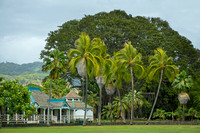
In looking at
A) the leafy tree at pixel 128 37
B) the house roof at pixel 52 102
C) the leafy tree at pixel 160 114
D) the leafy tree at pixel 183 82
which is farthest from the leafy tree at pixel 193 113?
the house roof at pixel 52 102

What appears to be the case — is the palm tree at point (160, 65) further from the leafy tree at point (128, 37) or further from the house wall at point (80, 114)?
the house wall at point (80, 114)

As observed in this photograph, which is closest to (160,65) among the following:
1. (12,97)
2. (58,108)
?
(58,108)

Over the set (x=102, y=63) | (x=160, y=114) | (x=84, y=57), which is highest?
(x=84, y=57)

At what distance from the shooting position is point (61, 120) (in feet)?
183

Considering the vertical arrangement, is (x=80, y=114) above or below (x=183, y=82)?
below

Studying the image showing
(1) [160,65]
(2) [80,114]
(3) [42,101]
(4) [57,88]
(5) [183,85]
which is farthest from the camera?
(4) [57,88]

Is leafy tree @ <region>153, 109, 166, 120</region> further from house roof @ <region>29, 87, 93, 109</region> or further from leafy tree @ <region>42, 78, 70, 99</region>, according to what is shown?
leafy tree @ <region>42, 78, 70, 99</region>

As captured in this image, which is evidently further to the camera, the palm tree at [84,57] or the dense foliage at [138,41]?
the dense foliage at [138,41]

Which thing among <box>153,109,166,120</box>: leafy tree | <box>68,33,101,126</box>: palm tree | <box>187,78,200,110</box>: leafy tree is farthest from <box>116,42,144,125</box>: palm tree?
<box>153,109,166,120</box>: leafy tree

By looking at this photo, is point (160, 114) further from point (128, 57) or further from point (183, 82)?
point (128, 57)

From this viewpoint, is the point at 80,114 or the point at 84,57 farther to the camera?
the point at 80,114

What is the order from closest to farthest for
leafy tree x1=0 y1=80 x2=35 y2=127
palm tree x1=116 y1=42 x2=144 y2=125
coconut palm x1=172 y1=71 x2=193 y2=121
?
leafy tree x1=0 y1=80 x2=35 y2=127 → palm tree x1=116 y1=42 x2=144 y2=125 → coconut palm x1=172 y1=71 x2=193 y2=121

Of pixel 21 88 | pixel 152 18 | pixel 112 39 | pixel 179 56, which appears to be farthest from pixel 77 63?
pixel 152 18

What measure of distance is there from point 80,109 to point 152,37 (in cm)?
1978
